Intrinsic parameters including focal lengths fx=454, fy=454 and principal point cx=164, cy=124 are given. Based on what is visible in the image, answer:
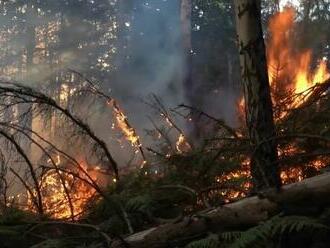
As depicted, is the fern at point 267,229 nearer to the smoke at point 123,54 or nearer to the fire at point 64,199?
the fire at point 64,199

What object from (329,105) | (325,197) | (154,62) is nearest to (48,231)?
(325,197)

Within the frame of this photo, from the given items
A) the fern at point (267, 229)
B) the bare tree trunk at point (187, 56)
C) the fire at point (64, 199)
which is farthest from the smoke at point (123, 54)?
the fern at point (267, 229)

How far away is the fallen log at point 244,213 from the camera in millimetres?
2982

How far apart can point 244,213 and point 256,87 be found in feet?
3.75

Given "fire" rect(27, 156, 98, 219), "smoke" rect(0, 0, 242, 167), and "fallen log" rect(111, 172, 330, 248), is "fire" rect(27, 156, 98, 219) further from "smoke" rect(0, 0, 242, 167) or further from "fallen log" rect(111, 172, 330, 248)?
"smoke" rect(0, 0, 242, 167)

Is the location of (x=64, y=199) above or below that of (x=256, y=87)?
below

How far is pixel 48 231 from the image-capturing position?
13.3ft

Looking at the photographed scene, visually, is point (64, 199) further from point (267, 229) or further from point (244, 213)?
point (267, 229)

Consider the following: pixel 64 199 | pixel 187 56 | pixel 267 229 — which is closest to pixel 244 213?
pixel 267 229

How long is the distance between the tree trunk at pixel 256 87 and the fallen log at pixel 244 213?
1.72ft

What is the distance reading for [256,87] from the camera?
12.3 feet

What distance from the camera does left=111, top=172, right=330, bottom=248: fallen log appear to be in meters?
2.98

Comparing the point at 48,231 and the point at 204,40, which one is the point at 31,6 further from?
the point at 48,231

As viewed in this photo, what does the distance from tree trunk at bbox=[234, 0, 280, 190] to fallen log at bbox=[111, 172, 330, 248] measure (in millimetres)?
524
